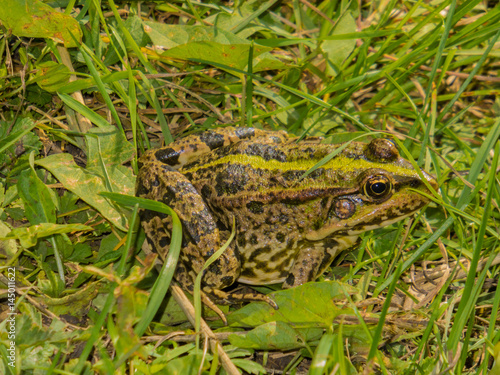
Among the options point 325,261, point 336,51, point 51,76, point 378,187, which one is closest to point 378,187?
point 378,187

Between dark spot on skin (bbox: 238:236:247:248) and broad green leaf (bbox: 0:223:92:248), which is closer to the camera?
broad green leaf (bbox: 0:223:92:248)

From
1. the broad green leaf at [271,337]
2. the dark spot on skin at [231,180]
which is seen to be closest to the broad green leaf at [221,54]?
the dark spot on skin at [231,180]

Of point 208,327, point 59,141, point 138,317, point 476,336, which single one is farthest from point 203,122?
point 476,336

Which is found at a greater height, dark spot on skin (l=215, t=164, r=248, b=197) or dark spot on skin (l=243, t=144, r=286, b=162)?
dark spot on skin (l=243, t=144, r=286, b=162)

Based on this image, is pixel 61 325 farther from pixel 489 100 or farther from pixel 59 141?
pixel 489 100

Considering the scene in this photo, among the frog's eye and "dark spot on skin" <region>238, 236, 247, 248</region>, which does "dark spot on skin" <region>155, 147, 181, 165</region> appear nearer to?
"dark spot on skin" <region>238, 236, 247, 248</region>

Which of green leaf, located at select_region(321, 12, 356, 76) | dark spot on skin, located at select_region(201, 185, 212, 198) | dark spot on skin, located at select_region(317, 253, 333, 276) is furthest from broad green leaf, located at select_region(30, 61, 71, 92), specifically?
dark spot on skin, located at select_region(317, 253, 333, 276)

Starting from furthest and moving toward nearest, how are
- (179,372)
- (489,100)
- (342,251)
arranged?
(489,100) < (342,251) < (179,372)
